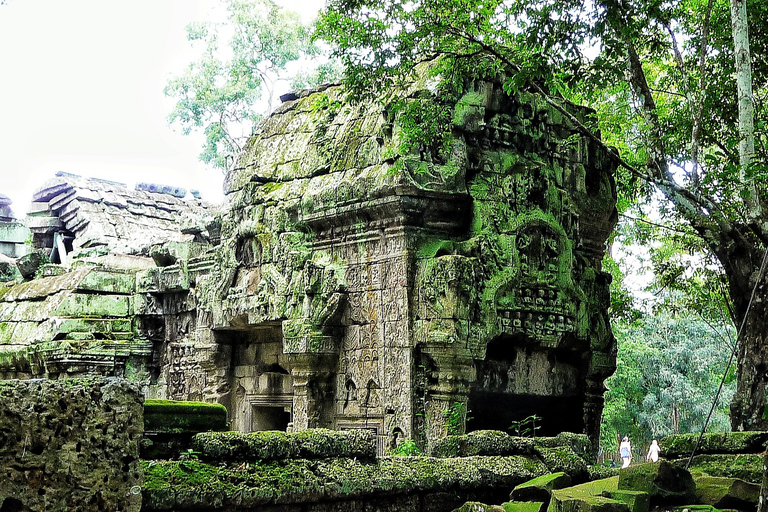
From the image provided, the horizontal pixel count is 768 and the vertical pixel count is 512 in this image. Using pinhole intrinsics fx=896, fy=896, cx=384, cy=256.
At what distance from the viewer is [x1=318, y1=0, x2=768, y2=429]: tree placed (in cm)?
993

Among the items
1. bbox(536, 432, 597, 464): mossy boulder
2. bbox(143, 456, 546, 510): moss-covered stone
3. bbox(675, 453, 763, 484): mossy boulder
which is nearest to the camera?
bbox(143, 456, 546, 510): moss-covered stone

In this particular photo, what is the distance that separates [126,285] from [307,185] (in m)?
5.10

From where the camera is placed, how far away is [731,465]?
6934 mm

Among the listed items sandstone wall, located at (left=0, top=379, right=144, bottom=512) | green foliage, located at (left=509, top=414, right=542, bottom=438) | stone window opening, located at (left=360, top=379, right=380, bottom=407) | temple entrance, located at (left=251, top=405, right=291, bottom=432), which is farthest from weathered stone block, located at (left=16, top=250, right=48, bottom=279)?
sandstone wall, located at (left=0, top=379, right=144, bottom=512)

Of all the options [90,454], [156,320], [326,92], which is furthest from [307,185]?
[90,454]

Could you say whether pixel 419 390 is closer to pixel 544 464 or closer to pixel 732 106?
pixel 544 464

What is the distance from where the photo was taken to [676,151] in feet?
42.1

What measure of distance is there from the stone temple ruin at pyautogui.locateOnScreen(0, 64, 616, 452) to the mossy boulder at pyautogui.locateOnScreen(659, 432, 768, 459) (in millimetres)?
3897

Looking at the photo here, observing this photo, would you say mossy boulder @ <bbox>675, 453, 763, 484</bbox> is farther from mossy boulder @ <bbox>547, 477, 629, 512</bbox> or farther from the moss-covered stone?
mossy boulder @ <bbox>547, 477, 629, 512</bbox>

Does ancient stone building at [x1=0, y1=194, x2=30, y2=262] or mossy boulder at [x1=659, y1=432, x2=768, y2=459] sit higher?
ancient stone building at [x1=0, y1=194, x2=30, y2=262]

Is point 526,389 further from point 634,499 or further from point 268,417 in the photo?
point 634,499

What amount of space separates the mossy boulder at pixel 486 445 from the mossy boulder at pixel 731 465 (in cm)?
129

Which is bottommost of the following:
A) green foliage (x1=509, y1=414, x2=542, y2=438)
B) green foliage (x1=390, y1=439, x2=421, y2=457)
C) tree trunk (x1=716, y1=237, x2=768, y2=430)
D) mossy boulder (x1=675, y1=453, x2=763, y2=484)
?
green foliage (x1=390, y1=439, x2=421, y2=457)

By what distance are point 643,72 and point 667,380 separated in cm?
1869
